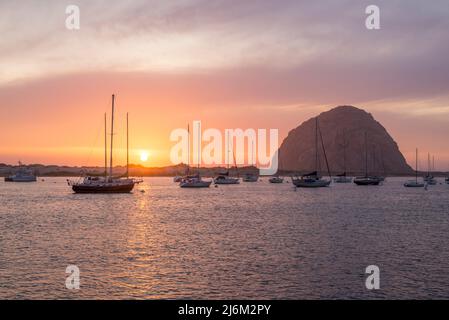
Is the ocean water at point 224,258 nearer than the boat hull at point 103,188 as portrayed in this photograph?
Yes

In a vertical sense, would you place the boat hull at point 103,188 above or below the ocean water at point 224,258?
above

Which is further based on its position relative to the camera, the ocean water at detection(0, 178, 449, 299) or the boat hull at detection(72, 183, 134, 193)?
the boat hull at detection(72, 183, 134, 193)

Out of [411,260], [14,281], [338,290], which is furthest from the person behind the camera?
[411,260]

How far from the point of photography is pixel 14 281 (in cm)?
2308

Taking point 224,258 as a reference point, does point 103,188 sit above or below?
above

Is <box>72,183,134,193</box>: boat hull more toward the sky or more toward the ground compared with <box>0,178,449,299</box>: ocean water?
more toward the sky

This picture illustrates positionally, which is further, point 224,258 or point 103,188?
point 103,188
